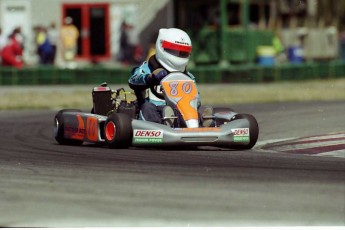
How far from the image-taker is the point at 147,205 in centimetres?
715

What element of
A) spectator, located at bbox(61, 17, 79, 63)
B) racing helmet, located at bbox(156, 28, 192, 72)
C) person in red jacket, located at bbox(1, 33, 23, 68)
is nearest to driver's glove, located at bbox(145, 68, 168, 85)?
racing helmet, located at bbox(156, 28, 192, 72)

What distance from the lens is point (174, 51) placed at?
11.2 m

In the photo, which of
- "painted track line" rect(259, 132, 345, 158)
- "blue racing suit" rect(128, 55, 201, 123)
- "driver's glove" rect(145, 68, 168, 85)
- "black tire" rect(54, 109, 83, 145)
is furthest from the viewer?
"black tire" rect(54, 109, 83, 145)

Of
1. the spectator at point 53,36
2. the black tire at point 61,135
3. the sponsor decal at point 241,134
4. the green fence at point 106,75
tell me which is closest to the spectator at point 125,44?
the spectator at point 53,36

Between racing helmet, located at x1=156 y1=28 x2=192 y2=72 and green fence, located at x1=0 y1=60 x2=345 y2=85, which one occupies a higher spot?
racing helmet, located at x1=156 y1=28 x2=192 y2=72

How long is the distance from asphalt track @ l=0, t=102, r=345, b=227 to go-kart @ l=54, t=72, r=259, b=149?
0.13 meters

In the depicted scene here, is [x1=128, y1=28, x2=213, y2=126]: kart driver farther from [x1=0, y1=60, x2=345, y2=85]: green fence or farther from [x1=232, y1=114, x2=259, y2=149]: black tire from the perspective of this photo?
[x1=0, y1=60, x2=345, y2=85]: green fence

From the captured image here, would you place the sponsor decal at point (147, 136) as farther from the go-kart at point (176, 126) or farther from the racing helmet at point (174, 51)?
the racing helmet at point (174, 51)

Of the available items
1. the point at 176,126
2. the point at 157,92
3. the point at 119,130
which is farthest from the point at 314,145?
the point at 119,130

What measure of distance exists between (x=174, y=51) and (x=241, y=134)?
3.65 feet

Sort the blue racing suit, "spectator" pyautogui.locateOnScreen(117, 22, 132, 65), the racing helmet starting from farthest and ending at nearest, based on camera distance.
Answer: "spectator" pyautogui.locateOnScreen(117, 22, 132, 65) < the racing helmet < the blue racing suit

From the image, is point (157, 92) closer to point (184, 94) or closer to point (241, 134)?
point (184, 94)

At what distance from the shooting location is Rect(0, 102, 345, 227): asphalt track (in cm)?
675

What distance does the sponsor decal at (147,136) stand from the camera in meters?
10.5
